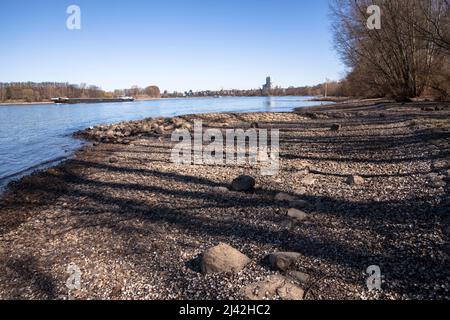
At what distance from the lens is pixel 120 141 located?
2109 centimetres

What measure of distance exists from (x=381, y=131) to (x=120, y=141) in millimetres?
15430

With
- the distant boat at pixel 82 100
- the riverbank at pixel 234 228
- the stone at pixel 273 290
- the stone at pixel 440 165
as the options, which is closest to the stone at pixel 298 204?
the riverbank at pixel 234 228

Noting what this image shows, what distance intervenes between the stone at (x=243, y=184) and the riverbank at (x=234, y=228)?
0.71ft

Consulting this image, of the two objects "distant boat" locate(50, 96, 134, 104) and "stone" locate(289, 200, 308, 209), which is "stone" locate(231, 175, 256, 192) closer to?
"stone" locate(289, 200, 308, 209)

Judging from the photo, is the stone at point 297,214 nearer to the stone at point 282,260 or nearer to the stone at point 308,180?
the stone at point 282,260

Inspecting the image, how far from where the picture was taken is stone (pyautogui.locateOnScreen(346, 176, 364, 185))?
8.17m

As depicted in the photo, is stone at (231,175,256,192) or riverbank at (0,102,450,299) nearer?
riverbank at (0,102,450,299)

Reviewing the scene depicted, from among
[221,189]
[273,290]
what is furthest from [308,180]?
[273,290]

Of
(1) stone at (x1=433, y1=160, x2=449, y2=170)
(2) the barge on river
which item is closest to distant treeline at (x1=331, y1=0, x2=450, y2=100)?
(1) stone at (x1=433, y1=160, x2=449, y2=170)

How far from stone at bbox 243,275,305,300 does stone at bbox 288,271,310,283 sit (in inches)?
5.1

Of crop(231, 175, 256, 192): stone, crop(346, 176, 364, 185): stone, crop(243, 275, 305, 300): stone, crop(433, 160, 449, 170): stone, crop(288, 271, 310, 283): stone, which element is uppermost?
crop(433, 160, 449, 170): stone

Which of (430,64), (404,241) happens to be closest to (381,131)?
(404,241)
